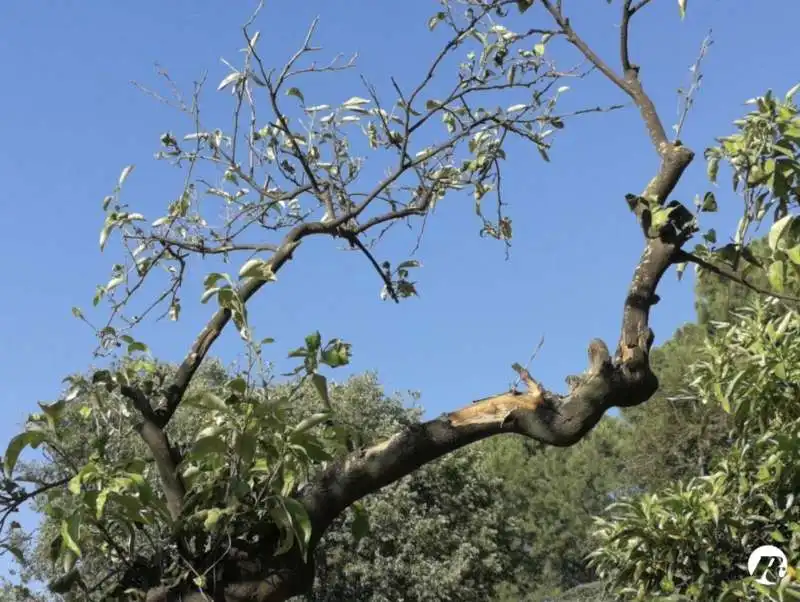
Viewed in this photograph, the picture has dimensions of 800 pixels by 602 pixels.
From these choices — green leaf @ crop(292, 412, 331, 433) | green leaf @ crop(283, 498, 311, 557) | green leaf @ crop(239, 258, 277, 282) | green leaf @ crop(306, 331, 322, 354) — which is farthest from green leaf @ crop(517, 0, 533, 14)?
green leaf @ crop(283, 498, 311, 557)

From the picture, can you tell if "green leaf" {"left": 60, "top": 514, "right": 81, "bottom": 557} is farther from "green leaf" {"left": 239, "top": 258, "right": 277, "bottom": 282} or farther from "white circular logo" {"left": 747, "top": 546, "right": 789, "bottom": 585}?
"white circular logo" {"left": 747, "top": 546, "right": 789, "bottom": 585}

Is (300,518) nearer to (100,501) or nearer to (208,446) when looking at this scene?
(208,446)

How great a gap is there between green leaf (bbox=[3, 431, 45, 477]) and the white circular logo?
2.32m

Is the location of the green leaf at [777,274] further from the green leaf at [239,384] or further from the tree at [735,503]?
the green leaf at [239,384]

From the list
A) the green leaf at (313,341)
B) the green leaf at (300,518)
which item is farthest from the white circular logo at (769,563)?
the green leaf at (313,341)

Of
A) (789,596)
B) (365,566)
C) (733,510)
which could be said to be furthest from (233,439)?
(365,566)

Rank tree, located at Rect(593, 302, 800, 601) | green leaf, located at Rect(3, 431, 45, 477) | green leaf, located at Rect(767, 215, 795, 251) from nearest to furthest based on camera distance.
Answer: green leaf, located at Rect(3, 431, 45, 477), green leaf, located at Rect(767, 215, 795, 251), tree, located at Rect(593, 302, 800, 601)

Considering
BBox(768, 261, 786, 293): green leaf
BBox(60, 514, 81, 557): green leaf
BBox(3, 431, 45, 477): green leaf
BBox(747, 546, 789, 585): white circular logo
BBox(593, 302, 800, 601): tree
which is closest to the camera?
BBox(60, 514, 81, 557): green leaf

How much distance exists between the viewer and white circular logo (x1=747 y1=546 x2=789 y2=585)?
3.09m

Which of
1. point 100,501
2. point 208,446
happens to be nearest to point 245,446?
point 208,446

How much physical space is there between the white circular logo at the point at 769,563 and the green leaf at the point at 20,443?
91.3 inches

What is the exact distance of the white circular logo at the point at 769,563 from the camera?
3094 mm

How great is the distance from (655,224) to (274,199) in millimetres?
1583

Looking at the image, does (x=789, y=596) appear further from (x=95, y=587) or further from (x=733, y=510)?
(x=95, y=587)
